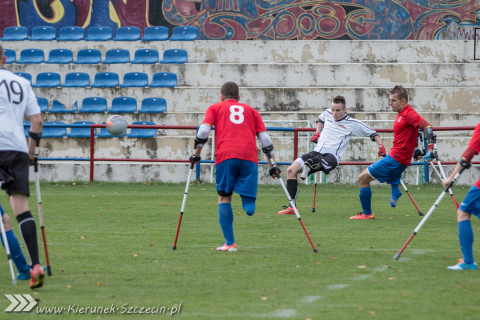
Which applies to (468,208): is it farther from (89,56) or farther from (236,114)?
(89,56)

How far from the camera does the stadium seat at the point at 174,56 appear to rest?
26734 millimetres

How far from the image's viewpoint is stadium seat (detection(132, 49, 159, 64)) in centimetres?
2677

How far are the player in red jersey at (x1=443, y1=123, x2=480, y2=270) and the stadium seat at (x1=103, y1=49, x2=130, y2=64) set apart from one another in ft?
66.3

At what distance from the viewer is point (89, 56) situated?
1067 inches

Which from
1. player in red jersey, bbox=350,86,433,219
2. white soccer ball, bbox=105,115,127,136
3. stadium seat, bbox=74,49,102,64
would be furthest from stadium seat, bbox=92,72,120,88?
player in red jersey, bbox=350,86,433,219

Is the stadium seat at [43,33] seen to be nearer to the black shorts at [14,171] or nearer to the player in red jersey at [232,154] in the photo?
the player in red jersey at [232,154]

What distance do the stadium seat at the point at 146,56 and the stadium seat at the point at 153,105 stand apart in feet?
8.59

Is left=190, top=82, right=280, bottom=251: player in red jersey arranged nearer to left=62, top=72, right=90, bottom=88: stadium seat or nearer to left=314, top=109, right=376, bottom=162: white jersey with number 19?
left=314, top=109, right=376, bottom=162: white jersey with number 19

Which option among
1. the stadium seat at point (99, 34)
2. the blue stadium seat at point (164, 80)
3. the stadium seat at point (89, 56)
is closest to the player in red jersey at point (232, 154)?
the blue stadium seat at point (164, 80)

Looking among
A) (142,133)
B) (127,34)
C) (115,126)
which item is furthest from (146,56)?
(115,126)

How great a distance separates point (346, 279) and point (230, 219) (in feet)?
7.51

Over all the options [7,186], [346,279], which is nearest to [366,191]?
[346,279]

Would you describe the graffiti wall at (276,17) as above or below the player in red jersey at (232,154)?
above

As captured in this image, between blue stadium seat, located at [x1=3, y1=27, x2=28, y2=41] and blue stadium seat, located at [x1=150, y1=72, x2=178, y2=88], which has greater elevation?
blue stadium seat, located at [x1=3, y1=27, x2=28, y2=41]
